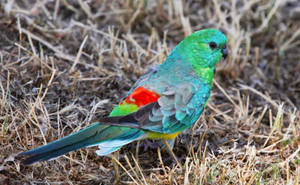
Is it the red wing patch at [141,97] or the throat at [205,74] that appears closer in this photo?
the red wing patch at [141,97]

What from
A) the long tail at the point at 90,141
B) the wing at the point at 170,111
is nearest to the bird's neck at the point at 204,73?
the wing at the point at 170,111

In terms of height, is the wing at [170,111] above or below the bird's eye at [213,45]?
below

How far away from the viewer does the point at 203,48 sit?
11.7 ft

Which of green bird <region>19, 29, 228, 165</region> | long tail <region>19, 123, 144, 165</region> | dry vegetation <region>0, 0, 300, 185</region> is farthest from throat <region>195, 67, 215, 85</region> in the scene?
long tail <region>19, 123, 144, 165</region>

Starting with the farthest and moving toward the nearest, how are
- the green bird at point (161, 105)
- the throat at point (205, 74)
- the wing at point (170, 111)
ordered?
the throat at point (205, 74) → the wing at point (170, 111) → the green bird at point (161, 105)

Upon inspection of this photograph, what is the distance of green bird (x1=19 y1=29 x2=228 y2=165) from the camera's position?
9.27 ft

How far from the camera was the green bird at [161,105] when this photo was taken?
2.83 m

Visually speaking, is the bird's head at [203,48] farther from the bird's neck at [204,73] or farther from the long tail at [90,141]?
the long tail at [90,141]

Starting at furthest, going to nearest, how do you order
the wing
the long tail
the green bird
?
the wing, the green bird, the long tail

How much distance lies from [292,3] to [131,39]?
2.50 m

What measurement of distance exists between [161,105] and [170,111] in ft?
0.29

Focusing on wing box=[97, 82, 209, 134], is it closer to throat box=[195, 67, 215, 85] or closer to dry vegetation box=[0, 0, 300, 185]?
throat box=[195, 67, 215, 85]

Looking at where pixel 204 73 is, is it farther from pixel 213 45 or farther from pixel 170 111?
pixel 170 111

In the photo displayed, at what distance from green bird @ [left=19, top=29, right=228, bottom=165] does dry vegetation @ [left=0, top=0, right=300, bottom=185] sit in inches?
10.7
